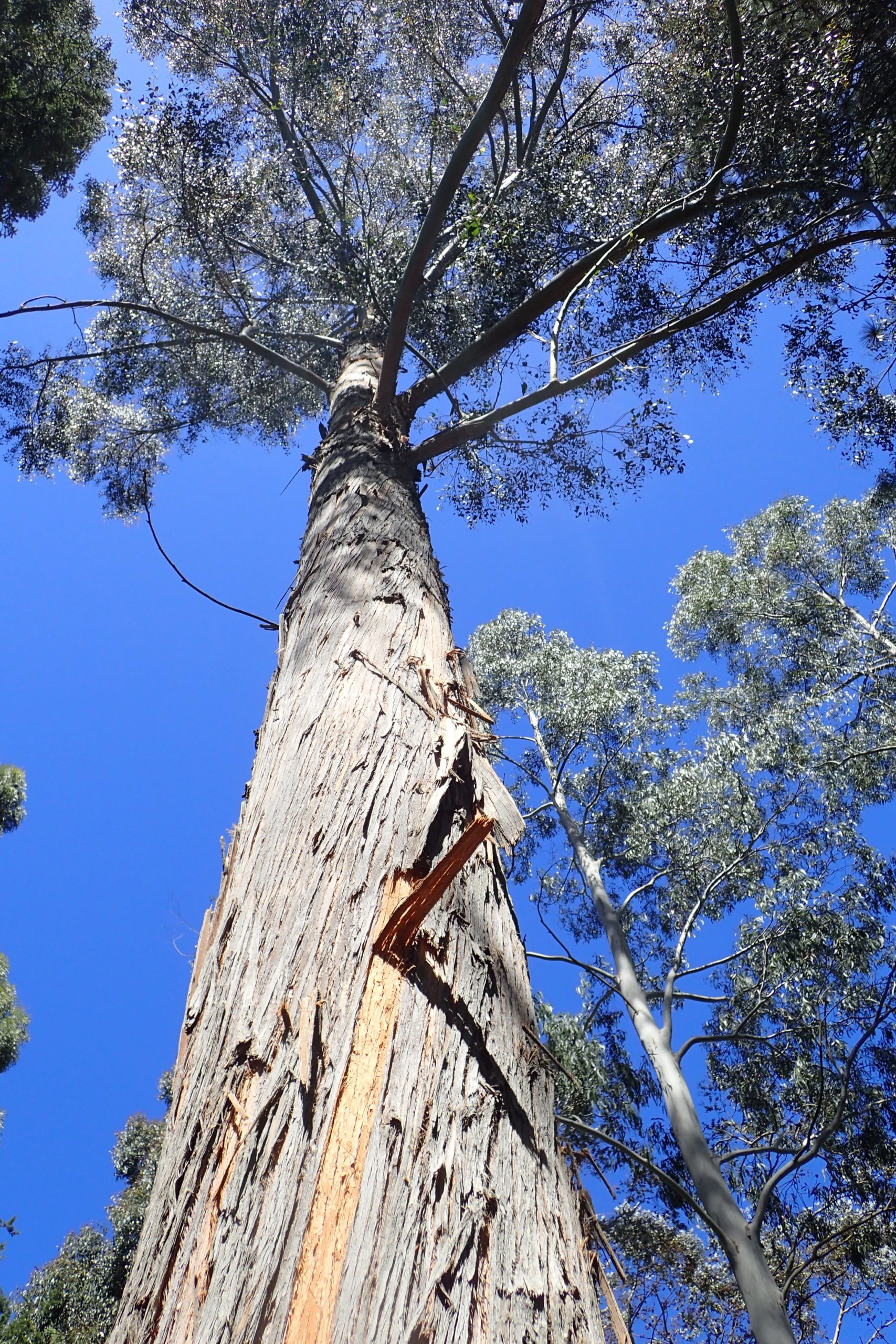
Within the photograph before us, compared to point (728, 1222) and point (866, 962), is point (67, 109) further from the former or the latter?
point (866, 962)

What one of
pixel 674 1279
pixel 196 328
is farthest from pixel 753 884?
pixel 196 328

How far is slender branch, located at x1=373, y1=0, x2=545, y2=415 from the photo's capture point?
3090 mm

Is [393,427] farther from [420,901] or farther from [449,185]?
[420,901]

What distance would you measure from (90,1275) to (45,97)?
14072 millimetres

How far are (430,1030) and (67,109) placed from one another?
10.9 m

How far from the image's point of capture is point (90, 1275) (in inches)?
415

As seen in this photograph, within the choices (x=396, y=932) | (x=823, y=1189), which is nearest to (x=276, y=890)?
(x=396, y=932)

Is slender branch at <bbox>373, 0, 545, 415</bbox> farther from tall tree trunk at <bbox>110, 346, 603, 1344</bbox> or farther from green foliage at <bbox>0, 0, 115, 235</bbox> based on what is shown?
green foliage at <bbox>0, 0, 115, 235</bbox>

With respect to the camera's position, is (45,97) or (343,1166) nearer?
(343,1166)

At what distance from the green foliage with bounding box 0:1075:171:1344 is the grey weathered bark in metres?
6.12

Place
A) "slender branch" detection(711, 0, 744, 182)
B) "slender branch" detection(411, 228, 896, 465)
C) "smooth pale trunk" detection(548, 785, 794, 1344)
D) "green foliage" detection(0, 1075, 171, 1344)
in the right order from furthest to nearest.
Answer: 1. "green foliage" detection(0, 1075, 171, 1344)
2. "smooth pale trunk" detection(548, 785, 794, 1344)
3. "slender branch" detection(411, 228, 896, 465)
4. "slender branch" detection(711, 0, 744, 182)

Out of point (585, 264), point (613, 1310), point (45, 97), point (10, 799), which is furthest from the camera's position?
point (10, 799)

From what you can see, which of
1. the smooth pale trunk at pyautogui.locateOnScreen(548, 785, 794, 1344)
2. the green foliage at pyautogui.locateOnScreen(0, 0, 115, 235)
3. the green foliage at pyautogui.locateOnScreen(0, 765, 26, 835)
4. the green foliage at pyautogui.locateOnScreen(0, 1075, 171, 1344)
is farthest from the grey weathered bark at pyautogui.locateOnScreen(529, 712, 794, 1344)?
the green foliage at pyautogui.locateOnScreen(0, 0, 115, 235)

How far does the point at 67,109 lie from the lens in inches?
346
